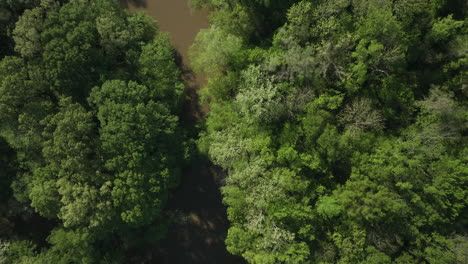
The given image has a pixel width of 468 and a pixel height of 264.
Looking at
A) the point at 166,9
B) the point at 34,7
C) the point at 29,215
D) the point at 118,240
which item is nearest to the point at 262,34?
the point at 166,9

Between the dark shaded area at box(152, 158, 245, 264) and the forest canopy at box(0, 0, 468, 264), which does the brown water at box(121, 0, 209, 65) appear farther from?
the dark shaded area at box(152, 158, 245, 264)

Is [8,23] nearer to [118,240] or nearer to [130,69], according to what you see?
[130,69]

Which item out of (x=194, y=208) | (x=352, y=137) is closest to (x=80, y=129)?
(x=194, y=208)

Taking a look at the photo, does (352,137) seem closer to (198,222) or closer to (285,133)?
(285,133)

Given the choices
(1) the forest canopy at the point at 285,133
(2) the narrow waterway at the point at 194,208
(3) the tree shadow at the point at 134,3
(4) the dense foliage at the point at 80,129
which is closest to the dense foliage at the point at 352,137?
(1) the forest canopy at the point at 285,133

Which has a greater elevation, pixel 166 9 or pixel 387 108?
pixel 166 9

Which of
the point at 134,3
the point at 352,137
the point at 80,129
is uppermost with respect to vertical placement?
the point at 134,3
